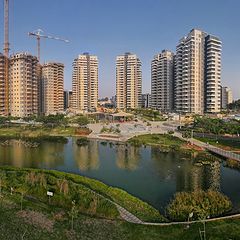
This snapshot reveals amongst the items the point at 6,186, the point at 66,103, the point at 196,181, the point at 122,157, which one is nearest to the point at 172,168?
the point at 196,181

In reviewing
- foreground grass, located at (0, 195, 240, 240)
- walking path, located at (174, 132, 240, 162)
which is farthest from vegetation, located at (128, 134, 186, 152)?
foreground grass, located at (0, 195, 240, 240)

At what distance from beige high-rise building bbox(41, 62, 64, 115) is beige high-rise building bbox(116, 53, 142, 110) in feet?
92.7

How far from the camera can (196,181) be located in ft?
97.3

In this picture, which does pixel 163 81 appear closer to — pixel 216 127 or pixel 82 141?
pixel 216 127

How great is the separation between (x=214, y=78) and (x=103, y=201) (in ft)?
285

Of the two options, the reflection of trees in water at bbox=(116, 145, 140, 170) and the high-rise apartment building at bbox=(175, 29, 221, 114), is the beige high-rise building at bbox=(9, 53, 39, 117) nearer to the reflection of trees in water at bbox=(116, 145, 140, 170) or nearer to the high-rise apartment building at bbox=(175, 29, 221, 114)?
the high-rise apartment building at bbox=(175, 29, 221, 114)

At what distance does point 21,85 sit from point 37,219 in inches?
3195

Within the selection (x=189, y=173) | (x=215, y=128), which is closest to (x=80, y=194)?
(x=189, y=173)

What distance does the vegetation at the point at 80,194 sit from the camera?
1978 centimetres

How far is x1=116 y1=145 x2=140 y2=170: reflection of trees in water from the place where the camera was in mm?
36625

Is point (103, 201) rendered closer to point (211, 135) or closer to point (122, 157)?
point (122, 157)

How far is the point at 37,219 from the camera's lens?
58.5 feet

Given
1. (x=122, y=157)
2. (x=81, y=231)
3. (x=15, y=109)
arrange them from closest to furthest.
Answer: (x=81, y=231)
(x=122, y=157)
(x=15, y=109)

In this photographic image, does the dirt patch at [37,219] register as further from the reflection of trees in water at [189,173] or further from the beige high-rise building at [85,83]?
the beige high-rise building at [85,83]
